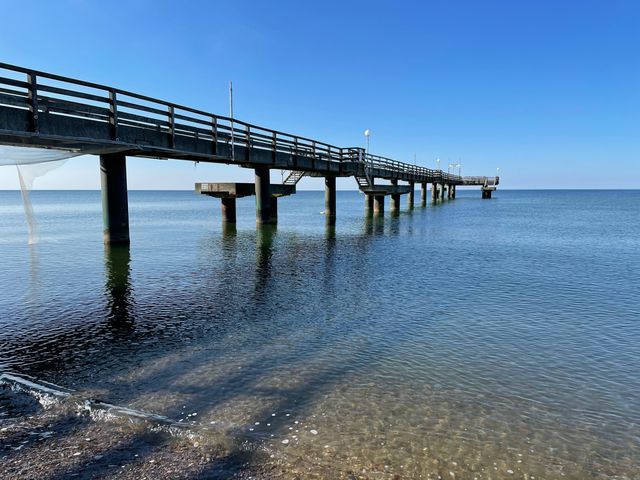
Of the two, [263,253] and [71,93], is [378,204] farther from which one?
[71,93]

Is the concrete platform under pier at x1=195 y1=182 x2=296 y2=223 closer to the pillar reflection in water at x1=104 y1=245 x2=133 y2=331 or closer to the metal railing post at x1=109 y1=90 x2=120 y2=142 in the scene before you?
the pillar reflection in water at x1=104 y1=245 x2=133 y2=331

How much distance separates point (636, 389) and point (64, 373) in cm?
803

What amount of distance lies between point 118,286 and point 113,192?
21.2 feet

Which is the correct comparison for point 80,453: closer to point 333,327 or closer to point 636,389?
point 333,327

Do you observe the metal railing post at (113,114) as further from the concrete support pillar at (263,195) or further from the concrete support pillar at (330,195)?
the concrete support pillar at (330,195)

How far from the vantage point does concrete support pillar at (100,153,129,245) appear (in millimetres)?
16422

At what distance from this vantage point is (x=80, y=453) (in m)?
4.00

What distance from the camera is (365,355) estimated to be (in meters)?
6.78

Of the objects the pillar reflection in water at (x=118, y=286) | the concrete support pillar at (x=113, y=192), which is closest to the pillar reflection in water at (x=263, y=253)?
the pillar reflection in water at (x=118, y=286)

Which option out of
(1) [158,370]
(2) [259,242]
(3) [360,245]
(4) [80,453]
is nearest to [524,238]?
(3) [360,245]

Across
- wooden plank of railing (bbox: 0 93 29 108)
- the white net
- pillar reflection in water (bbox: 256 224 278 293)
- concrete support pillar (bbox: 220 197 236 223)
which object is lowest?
pillar reflection in water (bbox: 256 224 278 293)

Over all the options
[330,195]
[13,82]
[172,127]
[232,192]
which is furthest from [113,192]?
[330,195]

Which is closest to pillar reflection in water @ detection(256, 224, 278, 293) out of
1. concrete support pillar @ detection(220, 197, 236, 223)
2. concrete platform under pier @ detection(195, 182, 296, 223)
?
concrete platform under pier @ detection(195, 182, 296, 223)

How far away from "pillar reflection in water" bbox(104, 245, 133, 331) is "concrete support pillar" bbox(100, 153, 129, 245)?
73 cm
